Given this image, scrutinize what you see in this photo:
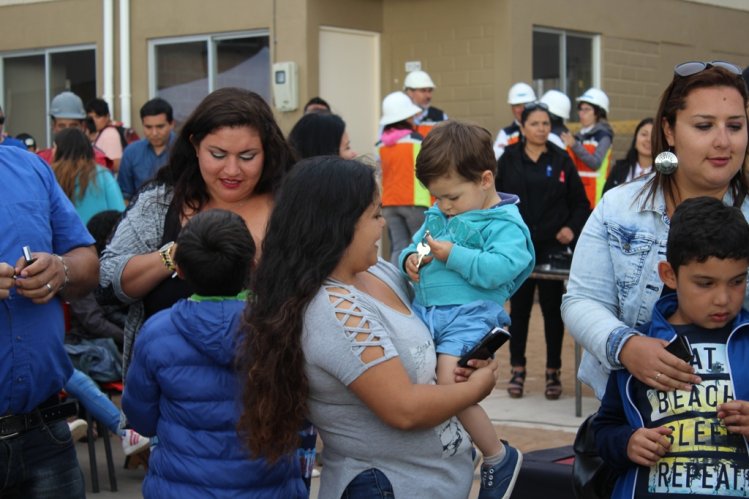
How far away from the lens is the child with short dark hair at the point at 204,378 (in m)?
3.66

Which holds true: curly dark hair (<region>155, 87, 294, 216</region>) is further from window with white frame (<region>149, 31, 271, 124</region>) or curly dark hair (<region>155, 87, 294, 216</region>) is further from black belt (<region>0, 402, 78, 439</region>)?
window with white frame (<region>149, 31, 271, 124</region>)

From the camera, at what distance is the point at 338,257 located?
3.18 m

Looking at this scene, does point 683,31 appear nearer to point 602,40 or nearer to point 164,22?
point 602,40

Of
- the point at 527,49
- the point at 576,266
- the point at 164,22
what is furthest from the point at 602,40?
the point at 576,266

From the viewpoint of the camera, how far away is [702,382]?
310 centimetres

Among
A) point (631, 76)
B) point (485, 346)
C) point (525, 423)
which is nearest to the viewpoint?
point (485, 346)

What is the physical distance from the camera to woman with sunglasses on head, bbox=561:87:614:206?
37.5 feet

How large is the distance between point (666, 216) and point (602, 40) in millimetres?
12500

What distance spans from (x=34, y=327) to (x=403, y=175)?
24.0ft

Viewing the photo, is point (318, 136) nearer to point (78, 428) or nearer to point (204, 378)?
point (78, 428)

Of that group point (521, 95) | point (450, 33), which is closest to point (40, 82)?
point (450, 33)

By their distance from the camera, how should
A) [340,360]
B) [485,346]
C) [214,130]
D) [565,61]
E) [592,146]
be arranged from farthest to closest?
[565,61]
[592,146]
[214,130]
[485,346]
[340,360]

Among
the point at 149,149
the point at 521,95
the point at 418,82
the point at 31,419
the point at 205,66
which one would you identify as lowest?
the point at 31,419

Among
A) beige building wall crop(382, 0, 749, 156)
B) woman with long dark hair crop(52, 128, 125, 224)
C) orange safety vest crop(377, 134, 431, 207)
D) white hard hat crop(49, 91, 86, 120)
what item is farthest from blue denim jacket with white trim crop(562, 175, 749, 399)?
beige building wall crop(382, 0, 749, 156)
